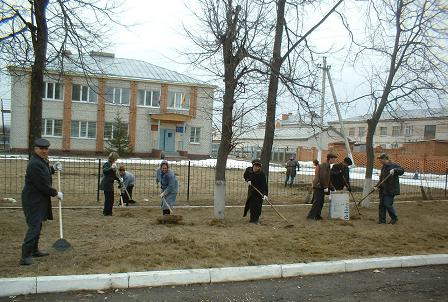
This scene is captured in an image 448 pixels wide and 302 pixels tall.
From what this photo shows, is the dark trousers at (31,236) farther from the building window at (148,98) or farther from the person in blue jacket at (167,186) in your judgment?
the building window at (148,98)

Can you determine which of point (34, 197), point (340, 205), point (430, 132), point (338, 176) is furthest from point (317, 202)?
point (430, 132)

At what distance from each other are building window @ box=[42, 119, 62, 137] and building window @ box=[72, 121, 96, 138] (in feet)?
3.54

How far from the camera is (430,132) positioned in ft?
170

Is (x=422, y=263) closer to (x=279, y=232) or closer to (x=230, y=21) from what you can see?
(x=279, y=232)

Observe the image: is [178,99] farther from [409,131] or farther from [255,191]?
[409,131]

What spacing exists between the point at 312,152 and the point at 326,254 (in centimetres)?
4382

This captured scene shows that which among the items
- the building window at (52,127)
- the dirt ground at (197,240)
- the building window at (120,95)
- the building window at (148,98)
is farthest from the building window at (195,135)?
the dirt ground at (197,240)

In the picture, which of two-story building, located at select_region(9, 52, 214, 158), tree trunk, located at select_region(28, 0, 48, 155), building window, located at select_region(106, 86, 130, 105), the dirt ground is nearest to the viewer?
the dirt ground

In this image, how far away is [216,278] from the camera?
5508mm

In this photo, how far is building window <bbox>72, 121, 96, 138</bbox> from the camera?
34562 mm

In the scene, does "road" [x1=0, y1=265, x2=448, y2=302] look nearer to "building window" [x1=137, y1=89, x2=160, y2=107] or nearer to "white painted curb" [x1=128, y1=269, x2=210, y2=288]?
"white painted curb" [x1=128, y1=269, x2=210, y2=288]

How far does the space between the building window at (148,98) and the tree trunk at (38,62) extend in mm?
27405

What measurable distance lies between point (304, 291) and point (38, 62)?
672cm

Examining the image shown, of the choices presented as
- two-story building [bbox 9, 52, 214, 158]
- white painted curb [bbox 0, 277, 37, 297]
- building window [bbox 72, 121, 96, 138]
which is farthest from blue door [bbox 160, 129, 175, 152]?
white painted curb [bbox 0, 277, 37, 297]
